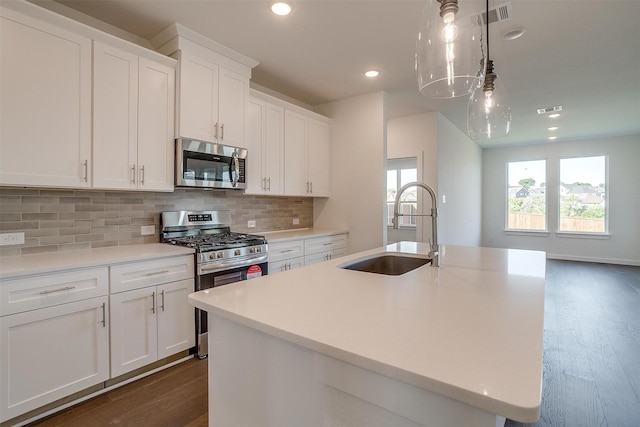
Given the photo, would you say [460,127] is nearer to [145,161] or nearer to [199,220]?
[199,220]

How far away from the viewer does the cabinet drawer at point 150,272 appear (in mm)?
2039

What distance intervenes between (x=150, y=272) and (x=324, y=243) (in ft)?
6.63

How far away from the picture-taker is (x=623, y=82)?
3.68 metres

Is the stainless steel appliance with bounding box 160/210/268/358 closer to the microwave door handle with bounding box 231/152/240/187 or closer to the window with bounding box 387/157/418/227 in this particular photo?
the microwave door handle with bounding box 231/152/240/187

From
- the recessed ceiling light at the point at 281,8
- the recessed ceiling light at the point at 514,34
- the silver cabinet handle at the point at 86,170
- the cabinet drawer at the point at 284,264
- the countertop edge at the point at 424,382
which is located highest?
the recessed ceiling light at the point at 514,34

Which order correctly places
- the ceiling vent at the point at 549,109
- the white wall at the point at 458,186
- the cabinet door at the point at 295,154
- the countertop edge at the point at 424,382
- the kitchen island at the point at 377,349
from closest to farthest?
the countertop edge at the point at 424,382, the kitchen island at the point at 377,349, the cabinet door at the point at 295,154, the ceiling vent at the point at 549,109, the white wall at the point at 458,186

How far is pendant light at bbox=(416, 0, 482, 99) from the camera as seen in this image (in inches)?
50.1

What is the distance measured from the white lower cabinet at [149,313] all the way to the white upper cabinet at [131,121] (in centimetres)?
64

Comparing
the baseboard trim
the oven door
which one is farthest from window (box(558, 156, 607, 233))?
the oven door

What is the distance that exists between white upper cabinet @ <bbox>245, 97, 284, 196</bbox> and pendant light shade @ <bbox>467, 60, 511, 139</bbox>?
2068 millimetres

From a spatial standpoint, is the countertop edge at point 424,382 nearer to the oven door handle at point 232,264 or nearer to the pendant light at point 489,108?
the oven door handle at point 232,264

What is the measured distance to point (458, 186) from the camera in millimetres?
5812

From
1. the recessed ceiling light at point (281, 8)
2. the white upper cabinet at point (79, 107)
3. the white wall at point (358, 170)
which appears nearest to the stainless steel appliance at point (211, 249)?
the white upper cabinet at point (79, 107)

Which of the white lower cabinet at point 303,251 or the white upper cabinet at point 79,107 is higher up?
the white upper cabinet at point 79,107
